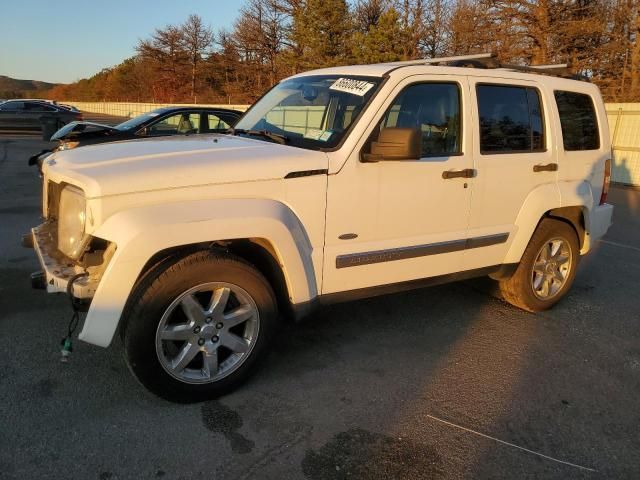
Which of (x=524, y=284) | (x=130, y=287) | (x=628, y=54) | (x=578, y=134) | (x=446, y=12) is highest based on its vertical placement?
(x=446, y=12)

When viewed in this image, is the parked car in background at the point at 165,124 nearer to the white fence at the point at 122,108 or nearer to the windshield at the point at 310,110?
the windshield at the point at 310,110

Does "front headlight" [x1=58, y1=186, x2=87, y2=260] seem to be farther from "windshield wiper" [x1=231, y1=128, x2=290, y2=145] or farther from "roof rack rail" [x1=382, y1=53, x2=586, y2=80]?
"roof rack rail" [x1=382, y1=53, x2=586, y2=80]

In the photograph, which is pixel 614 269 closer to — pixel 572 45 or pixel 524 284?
pixel 524 284

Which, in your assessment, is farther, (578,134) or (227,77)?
(227,77)

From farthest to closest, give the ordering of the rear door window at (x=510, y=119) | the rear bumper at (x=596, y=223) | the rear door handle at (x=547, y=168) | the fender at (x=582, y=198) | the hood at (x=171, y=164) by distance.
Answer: the rear bumper at (x=596, y=223) < the fender at (x=582, y=198) < the rear door handle at (x=547, y=168) < the rear door window at (x=510, y=119) < the hood at (x=171, y=164)

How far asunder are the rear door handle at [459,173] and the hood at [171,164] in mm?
1007

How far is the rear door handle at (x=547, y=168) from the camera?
4.31 m

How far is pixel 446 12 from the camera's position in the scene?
3034 centimetres

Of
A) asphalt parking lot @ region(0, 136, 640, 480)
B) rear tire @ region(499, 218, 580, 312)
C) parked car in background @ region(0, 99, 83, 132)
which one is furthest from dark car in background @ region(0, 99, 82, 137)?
rear tire @ region(499, 218, 580, 312)

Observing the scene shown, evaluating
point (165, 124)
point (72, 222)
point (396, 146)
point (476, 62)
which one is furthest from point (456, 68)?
point (165, 124)

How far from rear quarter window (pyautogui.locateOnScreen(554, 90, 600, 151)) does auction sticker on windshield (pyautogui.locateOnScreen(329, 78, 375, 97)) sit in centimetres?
199

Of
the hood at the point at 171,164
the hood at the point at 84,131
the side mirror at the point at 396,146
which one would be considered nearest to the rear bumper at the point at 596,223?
the side mirror at the point at 396,146

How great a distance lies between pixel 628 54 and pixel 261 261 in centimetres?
2430

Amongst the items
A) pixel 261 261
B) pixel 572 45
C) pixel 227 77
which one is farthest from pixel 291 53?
pixel 261 261
